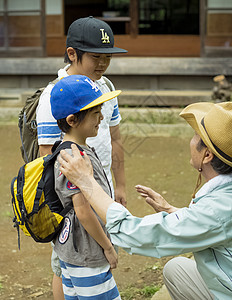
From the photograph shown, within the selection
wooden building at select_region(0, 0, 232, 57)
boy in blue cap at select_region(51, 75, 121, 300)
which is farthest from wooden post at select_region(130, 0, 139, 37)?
boy in blue cap at select_region(51, 75, 121, 300)

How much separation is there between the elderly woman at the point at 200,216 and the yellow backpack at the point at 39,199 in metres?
0.14

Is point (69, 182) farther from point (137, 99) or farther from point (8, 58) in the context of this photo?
point (8, 58)

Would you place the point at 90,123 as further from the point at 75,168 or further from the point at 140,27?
the point at 140,27

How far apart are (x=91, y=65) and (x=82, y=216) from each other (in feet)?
2.88

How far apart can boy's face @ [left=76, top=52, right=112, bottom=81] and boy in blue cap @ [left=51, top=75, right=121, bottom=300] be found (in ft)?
1.44

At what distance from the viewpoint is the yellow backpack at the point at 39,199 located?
216 centimetres

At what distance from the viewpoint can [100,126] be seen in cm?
271

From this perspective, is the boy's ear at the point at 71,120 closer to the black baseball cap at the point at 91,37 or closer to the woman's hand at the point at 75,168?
the woman's hand at the point at 75,168

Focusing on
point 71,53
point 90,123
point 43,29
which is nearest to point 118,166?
point 71,53

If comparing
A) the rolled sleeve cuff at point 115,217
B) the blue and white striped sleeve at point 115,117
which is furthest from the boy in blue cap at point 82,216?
the blue and white striped sleeve at point 115,117

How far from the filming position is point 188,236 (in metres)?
1.95

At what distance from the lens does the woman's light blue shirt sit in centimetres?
195

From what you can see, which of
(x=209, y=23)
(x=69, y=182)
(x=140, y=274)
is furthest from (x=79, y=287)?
(x=209, y=23)

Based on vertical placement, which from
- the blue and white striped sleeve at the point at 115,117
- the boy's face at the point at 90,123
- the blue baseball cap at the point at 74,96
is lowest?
the blue and white striped sleeve at the point at 115,117
